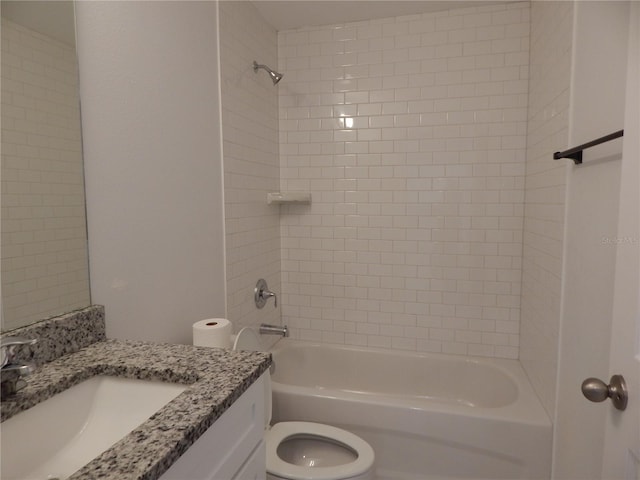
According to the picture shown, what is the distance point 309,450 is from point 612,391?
142 cm

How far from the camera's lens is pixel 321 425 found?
6.25 ft

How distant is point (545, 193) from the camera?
1943 millimetres

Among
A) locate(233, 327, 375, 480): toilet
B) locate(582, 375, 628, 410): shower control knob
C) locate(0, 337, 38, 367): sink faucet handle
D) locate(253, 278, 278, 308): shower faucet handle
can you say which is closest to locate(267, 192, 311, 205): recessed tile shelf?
locate(253, 278, 278, 308): shower faucet handle

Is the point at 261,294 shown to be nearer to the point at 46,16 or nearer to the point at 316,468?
the point at 316,468

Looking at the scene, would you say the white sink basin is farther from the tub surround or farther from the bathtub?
the bathtub

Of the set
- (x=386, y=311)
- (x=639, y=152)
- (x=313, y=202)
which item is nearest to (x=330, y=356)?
(x=386, y=311)

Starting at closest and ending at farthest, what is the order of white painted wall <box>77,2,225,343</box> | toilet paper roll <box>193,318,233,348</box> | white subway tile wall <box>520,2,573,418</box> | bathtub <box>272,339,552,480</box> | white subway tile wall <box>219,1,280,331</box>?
1. white painted wall <box>77,2,225,343</box>
2. toilet paper roll <box>193,318,233,348</box>
3. white subway tile wall <box>520,2,573,418</box>
4. bathtub <box>272,339,552,480</box>
5. white subway tile wall <box>219,1,280,331</box>

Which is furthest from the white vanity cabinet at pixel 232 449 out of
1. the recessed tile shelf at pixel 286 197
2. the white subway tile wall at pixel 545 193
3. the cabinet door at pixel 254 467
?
the recessed tile shelf at pixel 286 197

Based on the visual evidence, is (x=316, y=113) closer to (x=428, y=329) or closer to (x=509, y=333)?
(x=428, y=329)

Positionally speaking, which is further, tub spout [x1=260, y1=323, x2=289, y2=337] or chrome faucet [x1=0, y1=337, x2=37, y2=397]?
tub spout [x1=260, y1=323, x2=289, y2=337]

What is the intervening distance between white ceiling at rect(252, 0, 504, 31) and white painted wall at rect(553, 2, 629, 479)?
3.37ft

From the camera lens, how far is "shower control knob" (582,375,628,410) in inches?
32.5

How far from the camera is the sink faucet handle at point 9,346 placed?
0.84 m

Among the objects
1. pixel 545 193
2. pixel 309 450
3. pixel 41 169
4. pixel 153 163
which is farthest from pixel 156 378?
pixel 545 193
